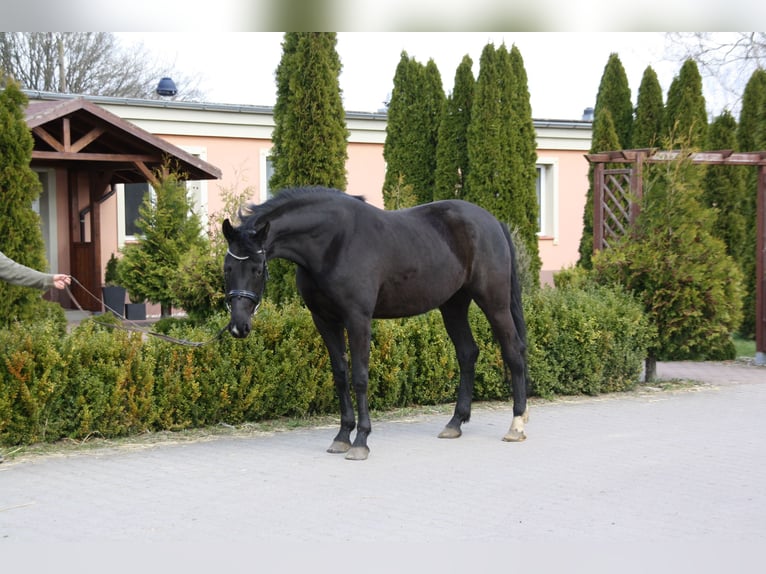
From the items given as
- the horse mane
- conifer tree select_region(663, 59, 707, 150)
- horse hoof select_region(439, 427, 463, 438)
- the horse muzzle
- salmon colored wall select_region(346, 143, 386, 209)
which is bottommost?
horse hoof select_region(439, 427, 463, 438)

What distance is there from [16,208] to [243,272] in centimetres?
283

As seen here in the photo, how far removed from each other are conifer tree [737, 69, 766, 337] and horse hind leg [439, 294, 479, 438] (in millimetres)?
8234

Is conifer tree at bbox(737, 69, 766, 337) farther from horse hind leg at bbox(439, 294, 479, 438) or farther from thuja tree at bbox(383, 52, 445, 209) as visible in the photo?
horse hind leg at bbox(439, 294, 479, 438)

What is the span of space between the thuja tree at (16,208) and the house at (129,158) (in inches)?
306

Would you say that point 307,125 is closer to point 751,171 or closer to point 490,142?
point 490,142

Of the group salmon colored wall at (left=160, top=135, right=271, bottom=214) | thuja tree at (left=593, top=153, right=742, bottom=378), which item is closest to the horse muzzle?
thuja tree at (left=593, top=153, right=742, bottom=378)

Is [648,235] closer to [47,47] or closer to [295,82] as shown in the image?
[295,82]

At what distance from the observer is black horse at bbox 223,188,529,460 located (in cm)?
655

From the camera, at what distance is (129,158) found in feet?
55.6

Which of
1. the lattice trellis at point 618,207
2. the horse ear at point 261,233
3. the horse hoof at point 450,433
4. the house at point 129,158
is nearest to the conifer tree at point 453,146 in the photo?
the lattice trellis at point 618,207

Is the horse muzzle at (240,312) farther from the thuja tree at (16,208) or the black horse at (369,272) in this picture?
the thuja tree at (16,208)

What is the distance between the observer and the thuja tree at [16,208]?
7.87 metres

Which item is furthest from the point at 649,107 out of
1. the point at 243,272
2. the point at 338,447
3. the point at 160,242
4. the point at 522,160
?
the point at 243,272

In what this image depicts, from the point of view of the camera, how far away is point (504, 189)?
15.4 metres
